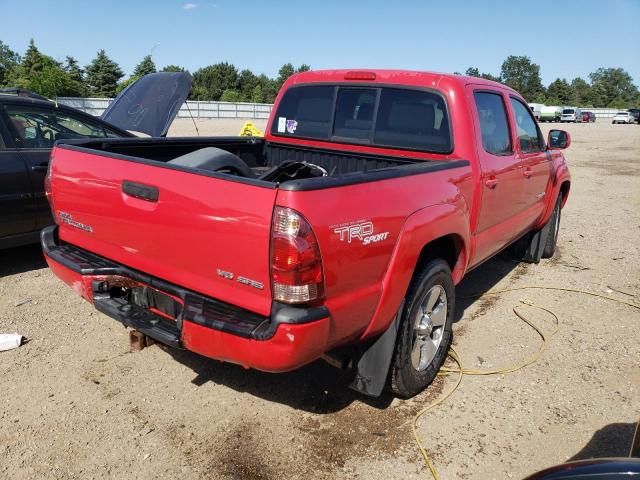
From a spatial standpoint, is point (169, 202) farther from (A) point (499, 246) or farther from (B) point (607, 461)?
(A) point (499, 246)

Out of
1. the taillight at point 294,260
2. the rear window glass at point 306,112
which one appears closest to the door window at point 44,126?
the rear window glass at point 306,112

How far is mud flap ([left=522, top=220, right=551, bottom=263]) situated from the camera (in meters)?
5.97

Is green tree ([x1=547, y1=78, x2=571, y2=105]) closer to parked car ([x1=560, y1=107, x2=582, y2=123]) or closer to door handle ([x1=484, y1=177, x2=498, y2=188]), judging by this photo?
parked car ([x1=560, y1=107, x2=582, y2=123])

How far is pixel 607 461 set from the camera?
1.67 m

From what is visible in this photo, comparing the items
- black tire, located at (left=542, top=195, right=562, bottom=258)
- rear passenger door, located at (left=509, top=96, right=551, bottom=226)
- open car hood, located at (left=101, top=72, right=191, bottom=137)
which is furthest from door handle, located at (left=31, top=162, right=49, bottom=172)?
black tire, located at (left=542, top=195, right=562, bottom=258)

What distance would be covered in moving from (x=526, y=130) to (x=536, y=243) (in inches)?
63.6

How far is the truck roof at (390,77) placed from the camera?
3.78 metres

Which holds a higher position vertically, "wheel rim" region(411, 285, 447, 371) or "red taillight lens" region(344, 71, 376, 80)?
"red taillight lens" region(344, 71, 376, 80)

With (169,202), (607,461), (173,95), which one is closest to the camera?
(607,461)

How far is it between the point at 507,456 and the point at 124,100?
600 centimetres

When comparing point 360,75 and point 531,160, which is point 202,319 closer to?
point 360,75

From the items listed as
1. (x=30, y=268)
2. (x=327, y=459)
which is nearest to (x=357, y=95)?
(x=327, y=459)

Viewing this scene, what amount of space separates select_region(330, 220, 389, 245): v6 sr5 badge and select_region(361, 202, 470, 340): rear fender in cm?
20

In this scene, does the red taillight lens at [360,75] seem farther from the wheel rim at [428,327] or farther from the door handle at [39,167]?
the door handle at [39,167]
